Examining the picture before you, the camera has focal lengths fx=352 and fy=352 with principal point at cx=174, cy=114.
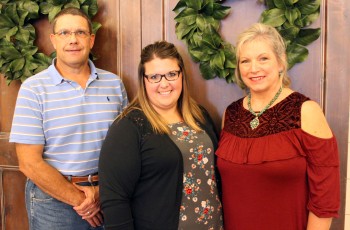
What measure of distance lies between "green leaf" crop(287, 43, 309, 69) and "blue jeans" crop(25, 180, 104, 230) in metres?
1.15

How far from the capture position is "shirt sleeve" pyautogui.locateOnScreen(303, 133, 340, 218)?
3.93 feet

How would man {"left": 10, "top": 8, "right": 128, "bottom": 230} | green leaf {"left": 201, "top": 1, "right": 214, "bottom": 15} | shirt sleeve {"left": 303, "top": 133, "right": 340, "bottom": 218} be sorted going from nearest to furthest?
shirt sleeve {"left": 303, "top": 133, "right": 340, "bottom": 218}, man {"left": 10, "top": 8, "right": 128, "bottom": 230}, green leaf {"left": 201, "top": 1, "right": 214, "bottom": 15}

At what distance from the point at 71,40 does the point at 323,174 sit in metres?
1.11

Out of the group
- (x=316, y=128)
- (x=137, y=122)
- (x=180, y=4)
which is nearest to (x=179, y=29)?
(x=180, y=4)

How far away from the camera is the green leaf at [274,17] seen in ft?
4.84

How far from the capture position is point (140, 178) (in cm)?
129

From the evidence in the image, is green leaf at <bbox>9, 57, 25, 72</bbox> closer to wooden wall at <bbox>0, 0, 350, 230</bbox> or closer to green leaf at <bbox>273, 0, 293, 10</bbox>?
wooden wall at <bbox>0, 0, 350, 230</bbox>

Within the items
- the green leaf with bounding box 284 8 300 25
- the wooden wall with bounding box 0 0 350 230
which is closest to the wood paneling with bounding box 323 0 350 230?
the wooden wall with bounding box 0 0 350 230

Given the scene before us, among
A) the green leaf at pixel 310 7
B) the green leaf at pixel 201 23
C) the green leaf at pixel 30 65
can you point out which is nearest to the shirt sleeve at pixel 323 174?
the green leaf at pixel 310 7

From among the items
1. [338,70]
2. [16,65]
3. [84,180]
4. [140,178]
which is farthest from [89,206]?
[338,70]

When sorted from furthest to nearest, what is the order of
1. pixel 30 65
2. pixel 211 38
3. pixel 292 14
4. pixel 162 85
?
pixel 30 65 < pixel 211 38 < pixel 292 14 < pixel 162 85

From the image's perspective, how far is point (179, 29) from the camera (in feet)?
5.39

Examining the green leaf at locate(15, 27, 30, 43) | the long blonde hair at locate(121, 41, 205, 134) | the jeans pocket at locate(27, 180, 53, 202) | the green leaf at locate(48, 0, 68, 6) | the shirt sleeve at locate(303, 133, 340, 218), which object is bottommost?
the jeans pocket at locate(27, 180, 53, 202)

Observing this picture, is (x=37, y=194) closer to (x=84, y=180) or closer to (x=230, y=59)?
(x=84, y=180)
